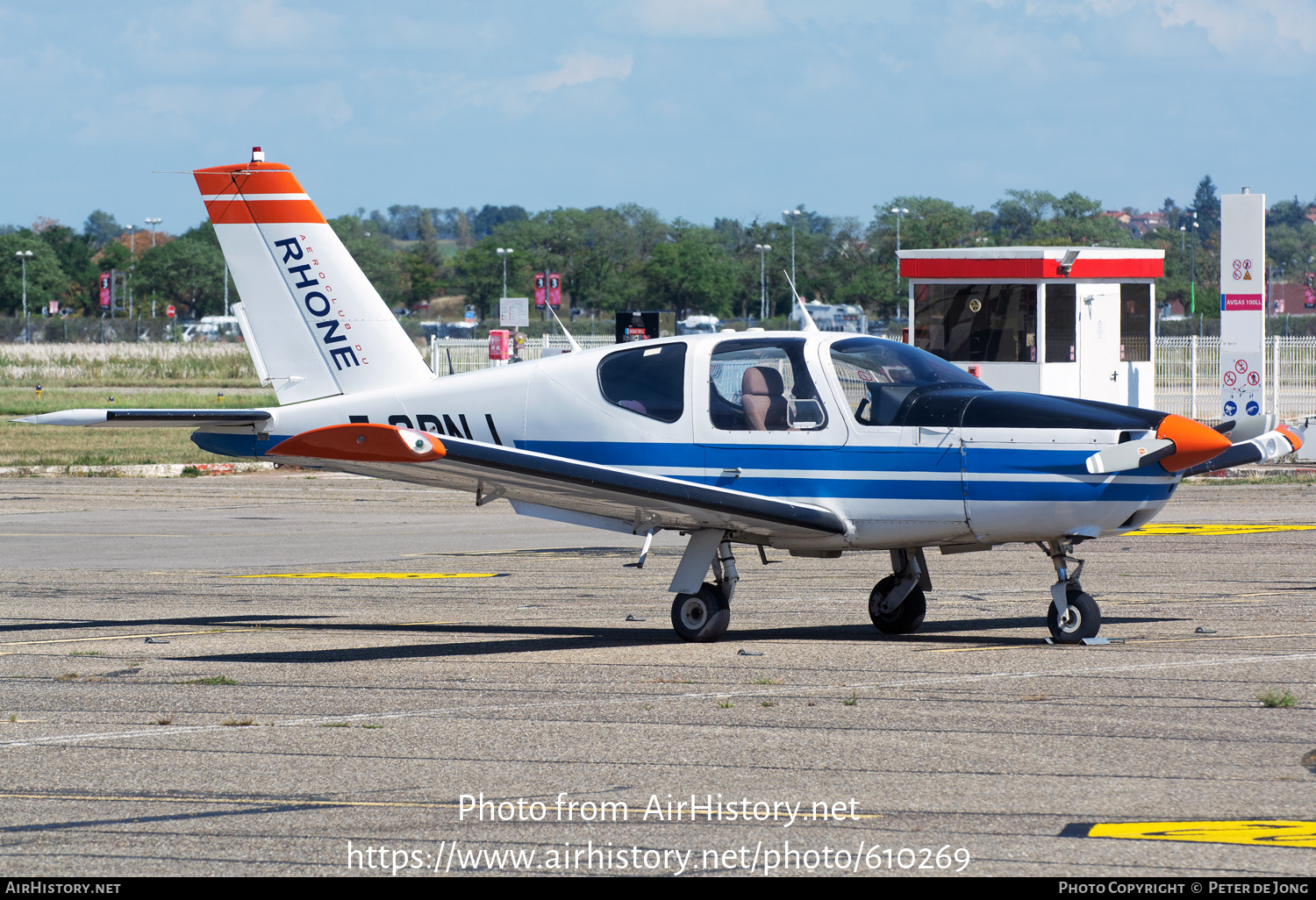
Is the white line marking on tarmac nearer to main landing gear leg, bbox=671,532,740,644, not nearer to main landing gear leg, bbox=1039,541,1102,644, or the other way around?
main landing gear leg, bbox=1039,541,1102,644

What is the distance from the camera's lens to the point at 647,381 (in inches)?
402

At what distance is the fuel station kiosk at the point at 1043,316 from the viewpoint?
84.5 feet

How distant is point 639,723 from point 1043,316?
19954 millimetres

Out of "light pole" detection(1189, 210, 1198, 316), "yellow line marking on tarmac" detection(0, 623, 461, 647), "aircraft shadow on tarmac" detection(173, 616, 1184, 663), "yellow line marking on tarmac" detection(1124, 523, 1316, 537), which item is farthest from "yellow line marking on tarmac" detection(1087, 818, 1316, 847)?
"light pole" detection(1189, 210, 1198, 316)

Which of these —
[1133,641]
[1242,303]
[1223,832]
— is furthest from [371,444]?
[1242,303]

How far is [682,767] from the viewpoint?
255 inches

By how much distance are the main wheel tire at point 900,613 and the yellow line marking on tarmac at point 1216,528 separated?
7.11m

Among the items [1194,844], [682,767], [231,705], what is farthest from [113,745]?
[1194,844]

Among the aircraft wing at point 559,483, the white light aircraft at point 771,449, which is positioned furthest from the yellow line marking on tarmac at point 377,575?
the aircraft wing at point 559,483

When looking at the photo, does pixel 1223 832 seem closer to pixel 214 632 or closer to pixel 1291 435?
pixel 1291 435

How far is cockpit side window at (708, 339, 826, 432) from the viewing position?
9.85 m

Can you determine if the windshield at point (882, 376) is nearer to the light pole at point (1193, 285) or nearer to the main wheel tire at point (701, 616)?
the main wheel tire at point (701, 616)

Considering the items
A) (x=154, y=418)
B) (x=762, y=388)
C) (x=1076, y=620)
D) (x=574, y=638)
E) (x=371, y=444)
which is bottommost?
(x=574, y=638)

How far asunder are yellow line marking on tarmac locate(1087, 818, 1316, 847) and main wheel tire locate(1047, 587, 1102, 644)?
4.02m
